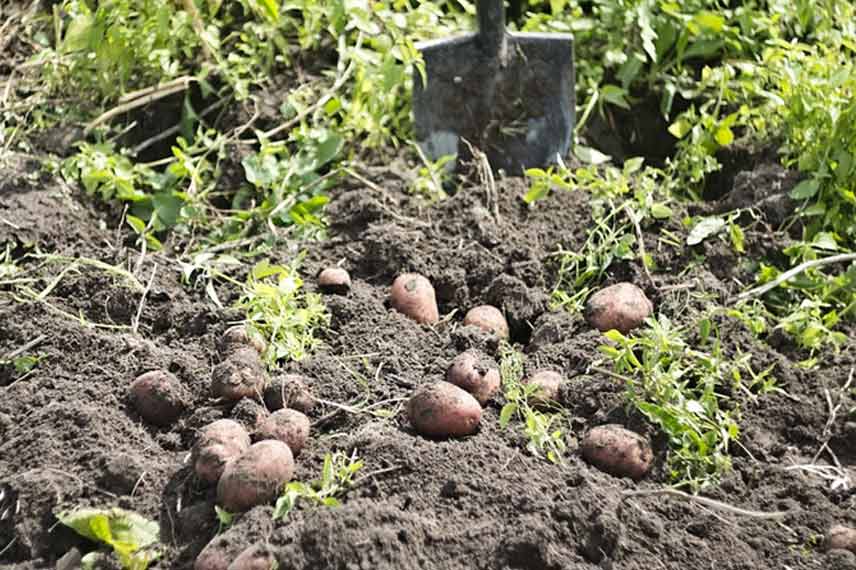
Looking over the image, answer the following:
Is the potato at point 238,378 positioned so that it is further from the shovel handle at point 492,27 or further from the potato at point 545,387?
the shovel handle at point 492,27

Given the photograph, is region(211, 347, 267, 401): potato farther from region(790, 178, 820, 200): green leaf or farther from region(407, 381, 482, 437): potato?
region(790, 178, 820, 200): green leaf

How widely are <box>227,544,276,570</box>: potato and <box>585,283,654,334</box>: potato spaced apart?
102cm

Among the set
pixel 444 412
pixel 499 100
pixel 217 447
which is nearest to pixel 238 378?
pixel 217 447

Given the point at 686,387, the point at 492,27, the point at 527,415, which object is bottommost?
the point at 686,387

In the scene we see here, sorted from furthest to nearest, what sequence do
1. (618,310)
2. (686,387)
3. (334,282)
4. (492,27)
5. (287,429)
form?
(492,27) < (334,282) < (618,310) < (686,387) < (287,429)

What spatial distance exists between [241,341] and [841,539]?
1.27m

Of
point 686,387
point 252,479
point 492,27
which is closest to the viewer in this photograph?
point 252,479

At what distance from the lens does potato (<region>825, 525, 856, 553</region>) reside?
2119mm

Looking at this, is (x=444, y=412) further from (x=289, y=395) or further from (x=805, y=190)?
(x=805, y=190)

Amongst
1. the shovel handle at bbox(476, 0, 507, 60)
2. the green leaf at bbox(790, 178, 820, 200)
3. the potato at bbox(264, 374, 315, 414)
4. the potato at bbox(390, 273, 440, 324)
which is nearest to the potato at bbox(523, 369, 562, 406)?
the potato at bbox(390, 273, 440, 324)

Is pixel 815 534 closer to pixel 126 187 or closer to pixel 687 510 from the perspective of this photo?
pixel 687 510

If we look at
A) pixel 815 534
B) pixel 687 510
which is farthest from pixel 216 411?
pixel 815 534

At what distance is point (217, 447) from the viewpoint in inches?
87.0

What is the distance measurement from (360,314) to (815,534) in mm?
1090
